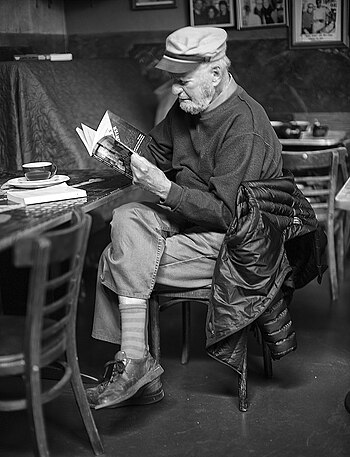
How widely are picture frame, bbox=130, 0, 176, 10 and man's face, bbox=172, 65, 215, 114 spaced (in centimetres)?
263

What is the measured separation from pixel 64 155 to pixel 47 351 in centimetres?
221

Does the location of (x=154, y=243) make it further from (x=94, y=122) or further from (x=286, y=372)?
(x=94, y=122)

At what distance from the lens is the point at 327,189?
482 cm

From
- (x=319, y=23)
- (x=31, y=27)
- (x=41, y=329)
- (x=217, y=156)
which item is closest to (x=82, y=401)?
(x=41, y=329)

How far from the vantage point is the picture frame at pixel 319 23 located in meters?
5.64

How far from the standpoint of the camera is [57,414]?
3.35 meters

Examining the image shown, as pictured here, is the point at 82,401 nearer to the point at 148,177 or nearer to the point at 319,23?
the point at 148,177

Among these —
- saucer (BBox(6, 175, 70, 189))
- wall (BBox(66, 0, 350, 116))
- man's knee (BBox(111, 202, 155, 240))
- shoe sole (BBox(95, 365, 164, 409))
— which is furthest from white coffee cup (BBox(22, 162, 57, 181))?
wall (BBox(66, 0, 350, 116))

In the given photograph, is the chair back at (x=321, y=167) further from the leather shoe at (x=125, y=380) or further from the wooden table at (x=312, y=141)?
the leather shoe at (x=125, y=380)

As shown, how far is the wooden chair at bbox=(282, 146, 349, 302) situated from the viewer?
4.52 m

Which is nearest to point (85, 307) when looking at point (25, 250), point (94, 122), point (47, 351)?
point (94, 122)

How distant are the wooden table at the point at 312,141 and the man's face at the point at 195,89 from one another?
1689 mm

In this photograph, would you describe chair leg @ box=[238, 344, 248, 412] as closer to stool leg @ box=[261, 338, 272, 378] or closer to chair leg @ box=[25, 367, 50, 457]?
stool leg @ box=[261, 338, 272, 378]

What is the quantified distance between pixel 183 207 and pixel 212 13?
9.89 feet
